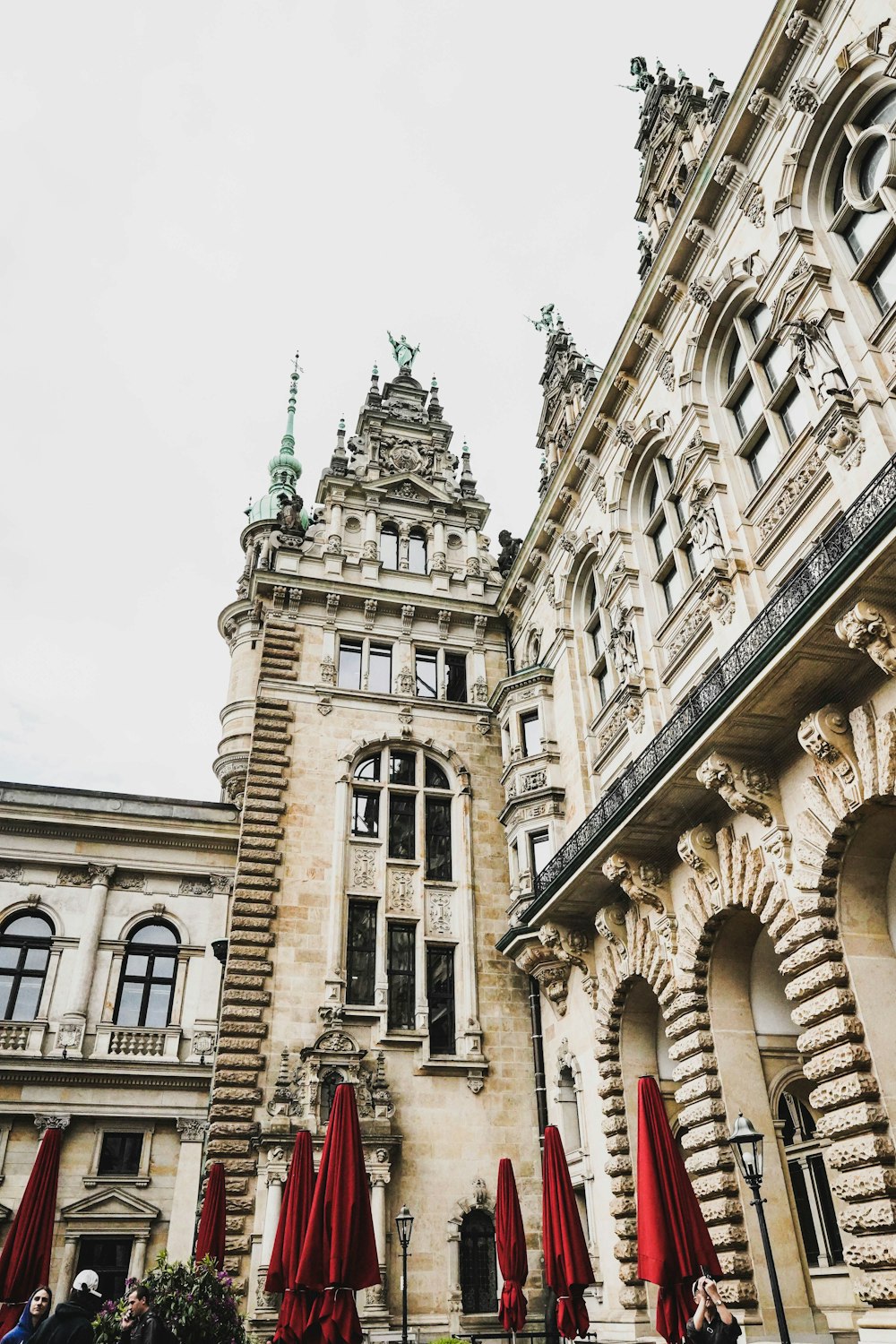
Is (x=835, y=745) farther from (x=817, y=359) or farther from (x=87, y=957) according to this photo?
(x=87, y=957)

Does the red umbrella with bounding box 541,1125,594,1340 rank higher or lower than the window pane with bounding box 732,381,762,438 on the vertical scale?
lower

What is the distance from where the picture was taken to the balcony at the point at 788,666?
12.3 m

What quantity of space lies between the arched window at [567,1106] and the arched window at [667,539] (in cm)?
1175

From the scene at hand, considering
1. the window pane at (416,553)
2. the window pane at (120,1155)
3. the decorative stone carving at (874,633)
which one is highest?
the window pane at (416,553)

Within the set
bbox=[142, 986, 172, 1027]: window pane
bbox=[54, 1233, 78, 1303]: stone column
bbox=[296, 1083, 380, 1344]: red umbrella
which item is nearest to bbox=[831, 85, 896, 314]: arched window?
bbox=[296, 1083, 380, 1344]: red umbrella

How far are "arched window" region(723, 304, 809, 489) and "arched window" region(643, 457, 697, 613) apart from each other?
239cm

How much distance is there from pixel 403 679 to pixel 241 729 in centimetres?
682

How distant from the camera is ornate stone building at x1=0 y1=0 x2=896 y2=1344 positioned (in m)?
14.3

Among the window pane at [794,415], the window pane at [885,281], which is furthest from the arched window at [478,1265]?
the window pane at [885,281]

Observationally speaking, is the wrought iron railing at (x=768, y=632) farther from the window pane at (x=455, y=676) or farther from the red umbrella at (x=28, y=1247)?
the red umbrella at (x=28, y=1247)

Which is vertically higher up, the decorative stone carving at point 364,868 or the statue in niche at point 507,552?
the statue in niche at point 507,552

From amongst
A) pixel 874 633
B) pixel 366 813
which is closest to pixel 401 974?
pixel 366 813

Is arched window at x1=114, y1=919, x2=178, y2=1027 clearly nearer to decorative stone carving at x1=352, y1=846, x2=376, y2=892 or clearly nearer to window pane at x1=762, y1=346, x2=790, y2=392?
decorative stone carving at x1=352, y1=846, x2=376, y2=892

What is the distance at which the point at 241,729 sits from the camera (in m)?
33.0
